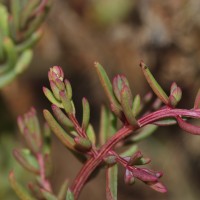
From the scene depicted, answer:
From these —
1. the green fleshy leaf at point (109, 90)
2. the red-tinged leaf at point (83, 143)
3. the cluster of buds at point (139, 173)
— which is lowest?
the cluster of buds at point (139, 173)

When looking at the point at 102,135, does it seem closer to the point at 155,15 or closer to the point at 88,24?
the point at 155,15

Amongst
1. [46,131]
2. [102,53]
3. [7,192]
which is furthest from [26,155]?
[102,53]

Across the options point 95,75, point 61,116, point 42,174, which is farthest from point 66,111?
point 95,75

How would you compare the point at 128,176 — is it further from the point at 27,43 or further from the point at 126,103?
the point at 27,43

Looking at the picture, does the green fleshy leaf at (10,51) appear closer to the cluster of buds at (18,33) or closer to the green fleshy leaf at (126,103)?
the cluster of buds at (18,33)

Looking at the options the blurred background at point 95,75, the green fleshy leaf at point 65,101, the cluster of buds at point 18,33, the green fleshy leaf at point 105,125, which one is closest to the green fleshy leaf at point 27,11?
the cluster of buds at point 18,33

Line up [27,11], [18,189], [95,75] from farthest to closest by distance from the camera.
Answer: [95,75] < [27,11] < [18,189]
